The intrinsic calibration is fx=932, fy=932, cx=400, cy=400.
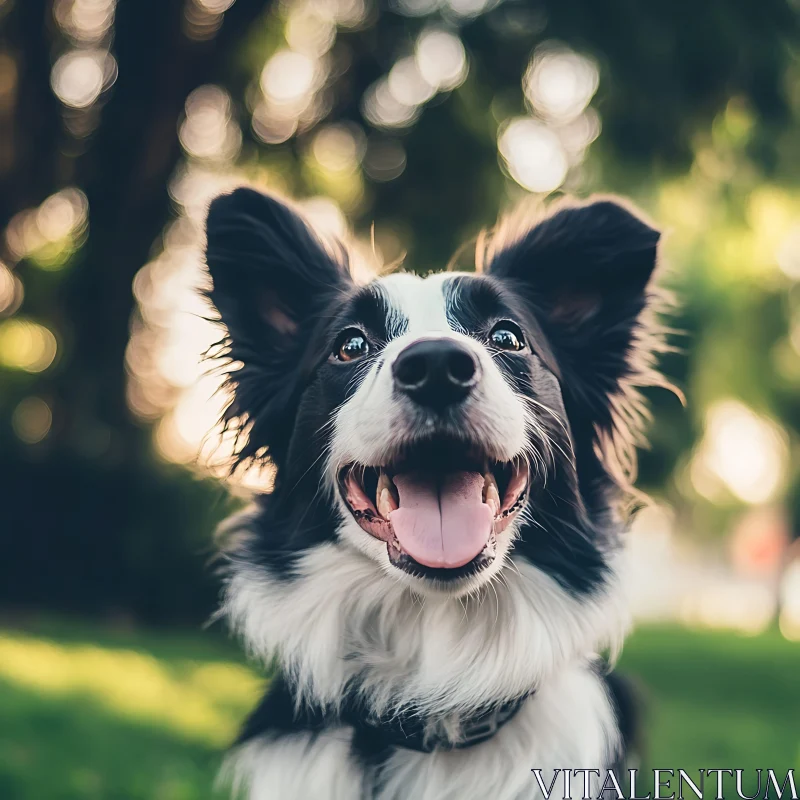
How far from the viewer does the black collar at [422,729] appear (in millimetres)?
3148

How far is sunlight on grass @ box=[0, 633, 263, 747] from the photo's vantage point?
688 cm

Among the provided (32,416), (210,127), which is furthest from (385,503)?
(32,416)

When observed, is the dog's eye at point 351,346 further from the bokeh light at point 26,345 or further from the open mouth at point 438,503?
the bokeh light at point 26,345

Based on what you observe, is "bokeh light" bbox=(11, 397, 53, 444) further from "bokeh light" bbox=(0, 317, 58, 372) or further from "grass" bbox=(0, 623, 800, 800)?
"grass" bbox=(0, 623, 800, 800)

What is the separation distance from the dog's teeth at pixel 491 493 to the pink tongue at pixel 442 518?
0.03 meters

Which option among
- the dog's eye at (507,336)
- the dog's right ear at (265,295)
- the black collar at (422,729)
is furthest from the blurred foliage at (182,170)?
the black collar at (422,729)

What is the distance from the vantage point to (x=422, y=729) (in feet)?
10.4

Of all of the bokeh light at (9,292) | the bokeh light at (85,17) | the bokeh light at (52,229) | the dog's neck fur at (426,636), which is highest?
the bokeh light at (85,17)

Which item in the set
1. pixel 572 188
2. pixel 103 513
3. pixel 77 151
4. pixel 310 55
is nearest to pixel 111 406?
pixel 103 513

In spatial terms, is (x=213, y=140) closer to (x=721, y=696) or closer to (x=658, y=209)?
(x=658, y=209)

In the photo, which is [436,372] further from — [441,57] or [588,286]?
[441,57]

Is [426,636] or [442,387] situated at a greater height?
[442,387]

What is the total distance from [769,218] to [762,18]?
547cm

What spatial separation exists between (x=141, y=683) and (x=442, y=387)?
226 inches
